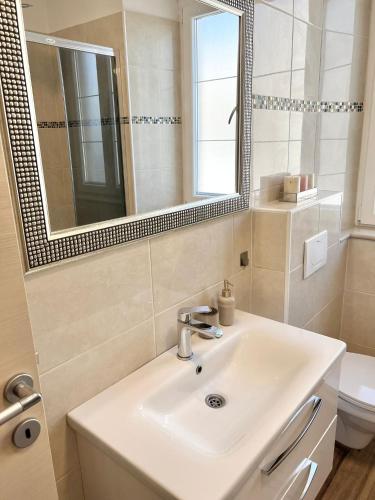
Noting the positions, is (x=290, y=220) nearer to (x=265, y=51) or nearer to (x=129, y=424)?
(x=265, y=51)

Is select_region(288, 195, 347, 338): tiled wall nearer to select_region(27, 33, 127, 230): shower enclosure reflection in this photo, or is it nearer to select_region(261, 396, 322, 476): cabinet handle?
select_region(261, 396, 322, 476): cabinet handle

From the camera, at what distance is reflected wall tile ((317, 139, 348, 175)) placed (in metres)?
2.01

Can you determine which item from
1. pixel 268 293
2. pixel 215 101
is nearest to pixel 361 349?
pixel 268 293

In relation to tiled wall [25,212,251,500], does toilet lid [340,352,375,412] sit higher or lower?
lower

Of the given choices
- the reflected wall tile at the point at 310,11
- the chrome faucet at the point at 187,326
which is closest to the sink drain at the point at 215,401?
the chrome faucet at the point at 187,326

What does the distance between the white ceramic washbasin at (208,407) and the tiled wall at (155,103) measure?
0.52 meters

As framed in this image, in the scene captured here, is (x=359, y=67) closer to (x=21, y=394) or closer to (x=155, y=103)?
(x=155, y=103)

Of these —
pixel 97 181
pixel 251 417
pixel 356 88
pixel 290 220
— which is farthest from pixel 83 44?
pixel 356 88

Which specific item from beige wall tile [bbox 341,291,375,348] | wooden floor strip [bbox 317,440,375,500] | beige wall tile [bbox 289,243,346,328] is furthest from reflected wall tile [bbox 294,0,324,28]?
wooden floor strip [bbox 317,440,375,500]

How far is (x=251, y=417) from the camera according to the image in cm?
111

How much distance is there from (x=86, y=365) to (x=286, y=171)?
1.22 m

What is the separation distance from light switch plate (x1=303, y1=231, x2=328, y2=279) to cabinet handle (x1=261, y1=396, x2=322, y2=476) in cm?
62

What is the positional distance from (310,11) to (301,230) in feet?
3.28

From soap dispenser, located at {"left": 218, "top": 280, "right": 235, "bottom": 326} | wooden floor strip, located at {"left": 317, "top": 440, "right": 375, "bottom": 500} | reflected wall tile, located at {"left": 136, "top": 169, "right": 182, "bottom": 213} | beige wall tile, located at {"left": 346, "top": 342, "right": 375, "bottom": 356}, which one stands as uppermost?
reflected wall tile, located at {"left": 136, "top": 169, "right": 182, "bottom": 213}
